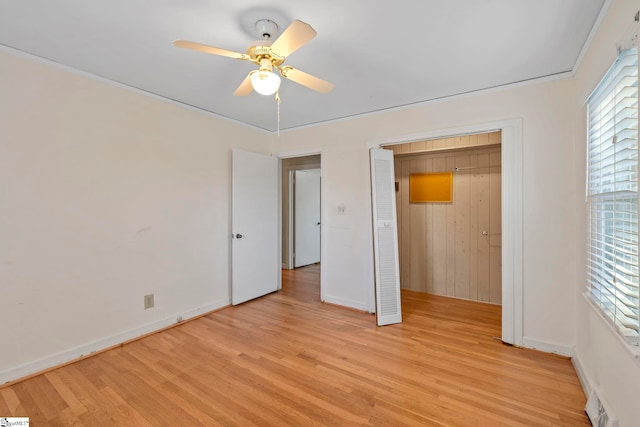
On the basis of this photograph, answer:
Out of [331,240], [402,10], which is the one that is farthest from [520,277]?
[402,10]

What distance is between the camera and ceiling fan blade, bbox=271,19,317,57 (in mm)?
1383

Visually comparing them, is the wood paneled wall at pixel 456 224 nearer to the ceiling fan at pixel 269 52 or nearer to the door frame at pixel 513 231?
the door frame at pixel 513 231

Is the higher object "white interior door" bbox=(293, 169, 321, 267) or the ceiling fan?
the ceiling fan

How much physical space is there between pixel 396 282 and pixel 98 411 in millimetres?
2749

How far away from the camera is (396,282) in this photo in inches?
128

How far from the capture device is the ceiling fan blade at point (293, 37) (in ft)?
4.54

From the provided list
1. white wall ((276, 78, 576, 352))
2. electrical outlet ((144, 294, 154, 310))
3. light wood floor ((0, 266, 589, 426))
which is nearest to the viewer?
light wood floor ((0, 266, 589, 426))

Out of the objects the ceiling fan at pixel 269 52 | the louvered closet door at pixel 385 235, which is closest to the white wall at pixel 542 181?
the louvered closet door at pixel 385 235

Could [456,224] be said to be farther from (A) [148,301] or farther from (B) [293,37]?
(A) [148,301]

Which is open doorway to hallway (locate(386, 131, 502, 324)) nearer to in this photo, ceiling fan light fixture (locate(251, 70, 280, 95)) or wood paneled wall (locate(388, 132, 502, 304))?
wood paneled wall (locate(388, 132, 502, 304))

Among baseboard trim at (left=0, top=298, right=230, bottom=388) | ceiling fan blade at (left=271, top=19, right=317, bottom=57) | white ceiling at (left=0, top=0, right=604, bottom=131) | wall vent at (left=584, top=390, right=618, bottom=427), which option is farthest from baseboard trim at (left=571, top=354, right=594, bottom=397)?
baseboard trim at (left=0, top=298, right=230, bottom=388)

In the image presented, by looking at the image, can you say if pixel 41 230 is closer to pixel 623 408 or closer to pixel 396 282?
pixel 396 282

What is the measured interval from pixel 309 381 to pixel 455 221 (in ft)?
9.91

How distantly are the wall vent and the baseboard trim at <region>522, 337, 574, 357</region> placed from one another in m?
0.73
